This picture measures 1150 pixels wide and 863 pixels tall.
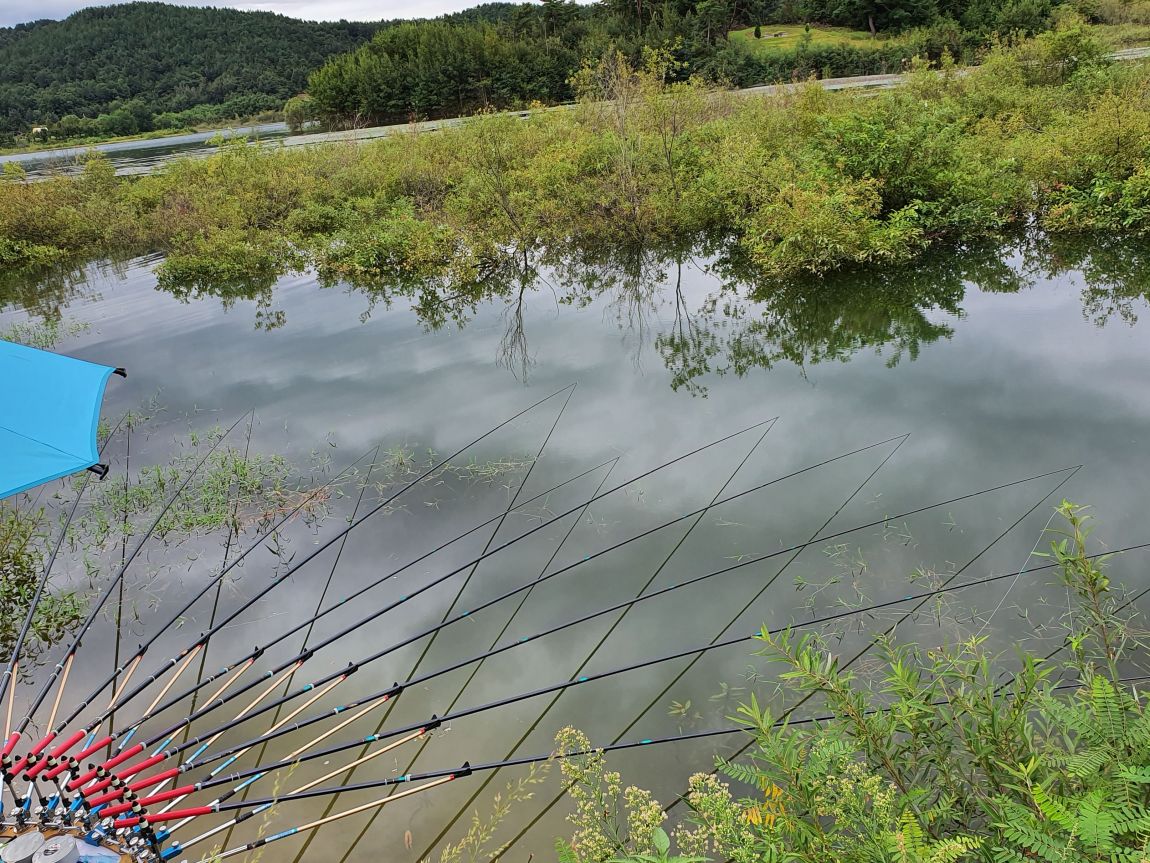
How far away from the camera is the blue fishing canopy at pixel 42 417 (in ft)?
12.1

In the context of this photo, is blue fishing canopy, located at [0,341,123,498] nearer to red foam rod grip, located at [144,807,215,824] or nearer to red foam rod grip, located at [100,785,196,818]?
red foam rod grip, located at [100,785,196,818]

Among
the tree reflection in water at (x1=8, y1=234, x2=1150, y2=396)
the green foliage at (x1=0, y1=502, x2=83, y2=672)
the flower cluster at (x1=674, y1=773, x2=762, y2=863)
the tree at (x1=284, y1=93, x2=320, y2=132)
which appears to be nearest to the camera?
the flower cluster at (x1=674, y1=773, x2=762, y2=863)

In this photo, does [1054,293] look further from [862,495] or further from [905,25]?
[905,25]

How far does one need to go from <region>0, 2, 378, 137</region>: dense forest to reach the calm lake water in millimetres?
54344

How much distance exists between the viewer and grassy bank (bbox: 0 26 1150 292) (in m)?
11.3

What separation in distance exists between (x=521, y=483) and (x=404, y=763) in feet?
9.69

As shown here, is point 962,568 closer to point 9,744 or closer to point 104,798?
point 104,798

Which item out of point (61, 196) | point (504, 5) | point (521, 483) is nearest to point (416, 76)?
point (61, 196)

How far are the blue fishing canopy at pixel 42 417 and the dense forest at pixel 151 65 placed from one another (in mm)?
58058

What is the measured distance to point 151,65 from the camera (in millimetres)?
64250

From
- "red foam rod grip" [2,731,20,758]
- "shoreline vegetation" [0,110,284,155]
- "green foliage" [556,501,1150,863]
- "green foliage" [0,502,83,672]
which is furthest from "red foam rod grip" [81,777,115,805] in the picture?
"shoreline vegetation" [0,110,284,155]

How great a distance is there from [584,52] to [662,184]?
3058 centimetres

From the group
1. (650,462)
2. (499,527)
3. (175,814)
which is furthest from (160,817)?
(650,462)

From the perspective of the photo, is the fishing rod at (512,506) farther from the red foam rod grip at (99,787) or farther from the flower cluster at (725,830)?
the flower cluster at (725,830)
